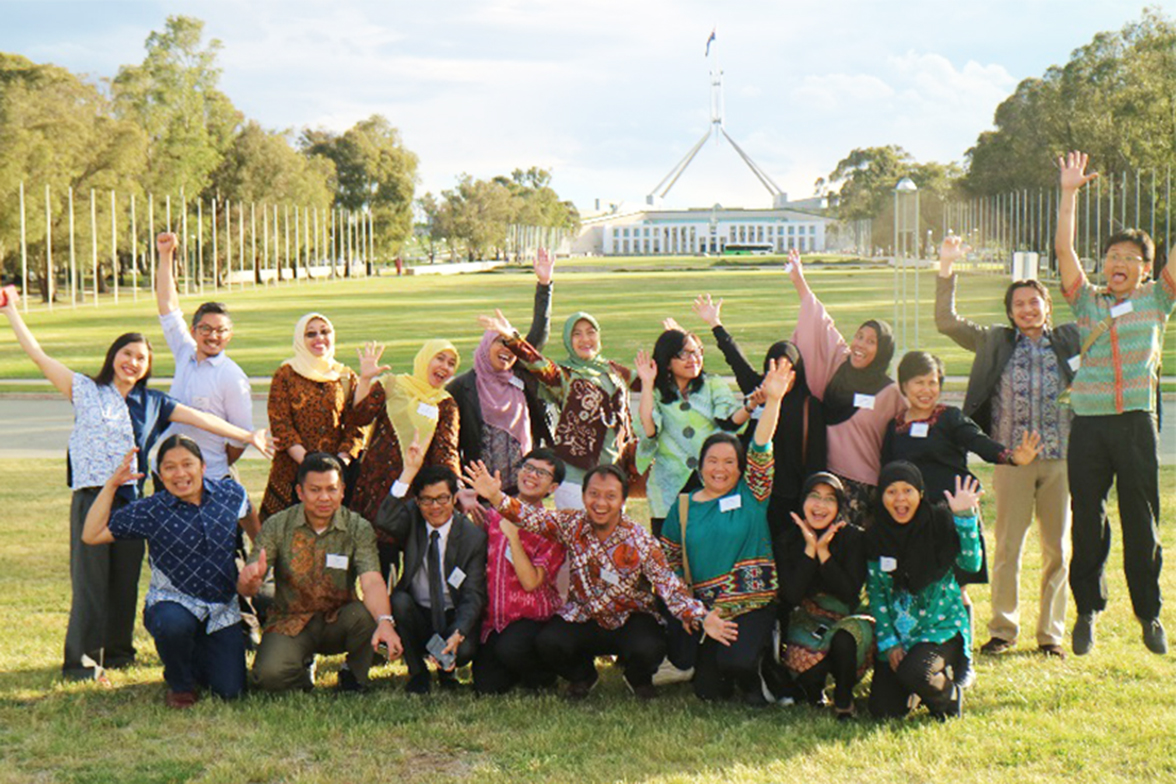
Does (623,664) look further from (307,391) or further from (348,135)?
(348,135)

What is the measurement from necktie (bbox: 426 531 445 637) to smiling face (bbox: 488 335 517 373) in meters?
1.02

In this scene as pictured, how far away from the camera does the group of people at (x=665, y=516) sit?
513cm

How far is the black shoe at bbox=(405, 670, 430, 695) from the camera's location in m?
5.33

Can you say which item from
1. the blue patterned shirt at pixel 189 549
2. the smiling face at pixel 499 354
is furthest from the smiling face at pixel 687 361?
the blue patterned shirt at pixel 189 549

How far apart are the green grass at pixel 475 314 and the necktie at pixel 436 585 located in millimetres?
13531

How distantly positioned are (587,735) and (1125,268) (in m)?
3.03

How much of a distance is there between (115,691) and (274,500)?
1145 mm

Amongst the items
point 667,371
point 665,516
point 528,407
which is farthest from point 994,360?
point 528,407

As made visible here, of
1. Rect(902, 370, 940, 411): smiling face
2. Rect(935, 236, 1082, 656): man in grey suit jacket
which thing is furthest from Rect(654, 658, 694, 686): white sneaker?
Rect(902, 370, 940, 411): smiling face

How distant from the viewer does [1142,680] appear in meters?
5.32

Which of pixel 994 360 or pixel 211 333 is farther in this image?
pixel 211 333

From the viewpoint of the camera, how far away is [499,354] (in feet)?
20.2

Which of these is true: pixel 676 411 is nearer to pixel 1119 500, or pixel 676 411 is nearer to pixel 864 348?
pixel 864 348

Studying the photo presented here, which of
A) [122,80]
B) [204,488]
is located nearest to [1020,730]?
[204,488]
